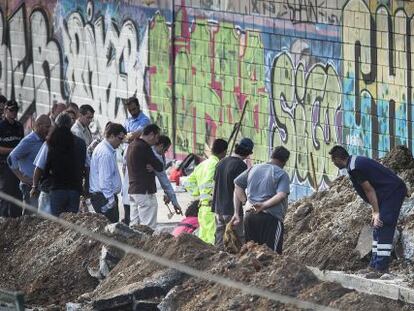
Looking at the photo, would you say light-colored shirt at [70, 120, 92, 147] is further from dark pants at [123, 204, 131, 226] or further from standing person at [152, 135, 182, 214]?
standing person at [152, 135, 182, 214]

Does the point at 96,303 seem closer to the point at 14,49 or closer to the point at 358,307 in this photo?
the point at 358,307

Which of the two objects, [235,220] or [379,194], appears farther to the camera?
[235,220]

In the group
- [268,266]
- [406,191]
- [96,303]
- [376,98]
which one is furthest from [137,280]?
[376,98]

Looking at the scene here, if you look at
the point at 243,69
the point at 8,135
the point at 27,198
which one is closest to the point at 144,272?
the point at 27,198

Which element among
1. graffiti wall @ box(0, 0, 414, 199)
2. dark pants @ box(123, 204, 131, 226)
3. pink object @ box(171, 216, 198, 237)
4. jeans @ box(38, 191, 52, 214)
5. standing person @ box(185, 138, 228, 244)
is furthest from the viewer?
graffiti wall @ box(0, 0, 414, 199)

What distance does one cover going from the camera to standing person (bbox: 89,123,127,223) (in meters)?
18.9

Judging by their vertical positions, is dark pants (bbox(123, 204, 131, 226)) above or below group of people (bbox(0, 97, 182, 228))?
below

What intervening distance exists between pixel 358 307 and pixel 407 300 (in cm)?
166

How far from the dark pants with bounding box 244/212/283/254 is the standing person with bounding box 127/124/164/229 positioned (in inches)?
114

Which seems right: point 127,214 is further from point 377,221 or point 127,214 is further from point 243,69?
point 377,221

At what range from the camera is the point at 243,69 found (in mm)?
24188

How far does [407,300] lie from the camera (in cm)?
1460

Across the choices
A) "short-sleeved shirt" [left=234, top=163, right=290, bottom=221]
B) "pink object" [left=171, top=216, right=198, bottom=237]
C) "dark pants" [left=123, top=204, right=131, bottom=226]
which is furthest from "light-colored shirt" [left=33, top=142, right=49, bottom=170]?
"short-sleeved shirt" [left=234, top=163, right=290, bottom=221]

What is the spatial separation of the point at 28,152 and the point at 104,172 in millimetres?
1024
